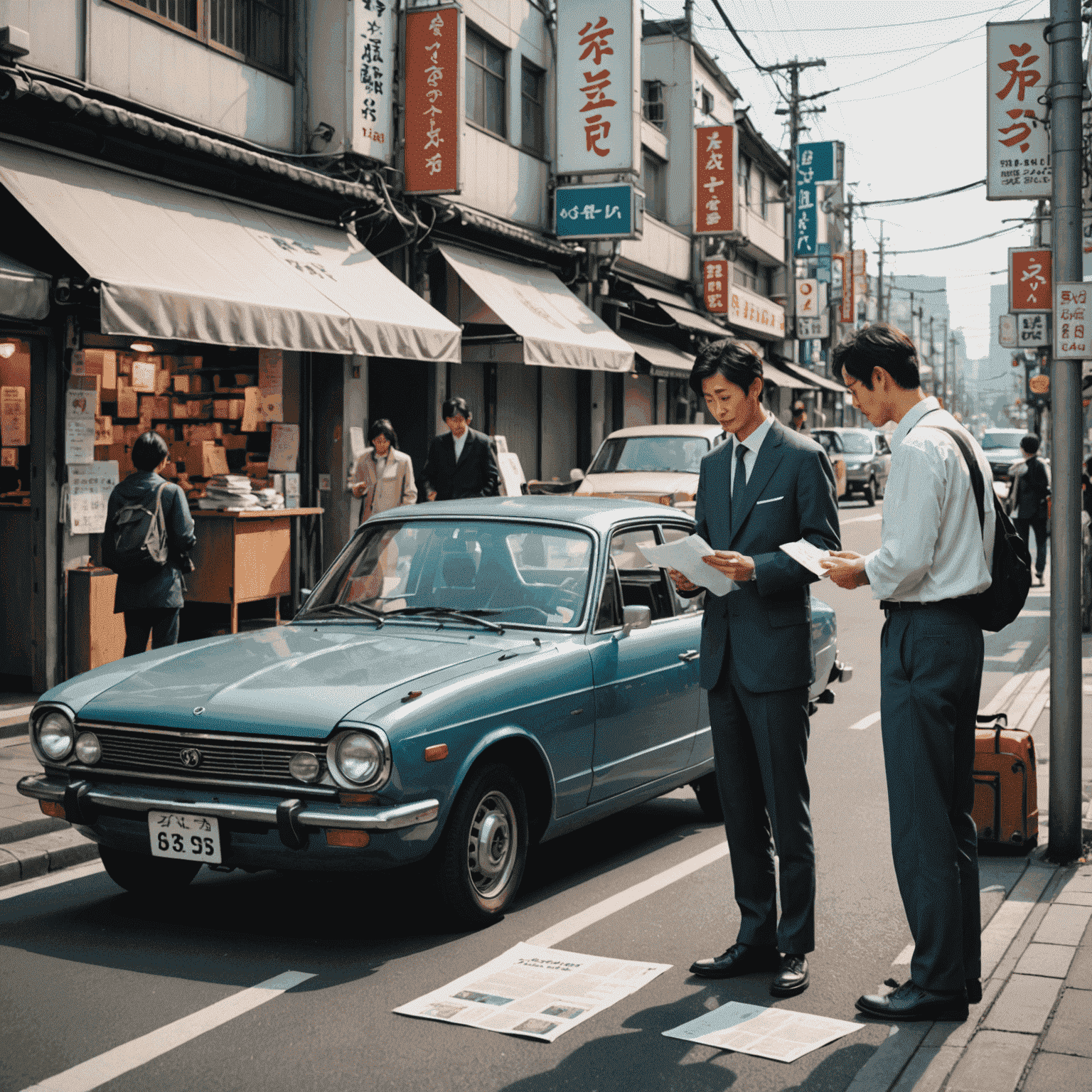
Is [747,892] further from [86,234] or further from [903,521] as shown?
[86,234]

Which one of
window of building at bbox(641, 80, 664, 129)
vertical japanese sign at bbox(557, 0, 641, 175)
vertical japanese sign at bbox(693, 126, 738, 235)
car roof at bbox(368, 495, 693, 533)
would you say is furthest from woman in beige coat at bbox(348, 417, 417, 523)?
window of building at bbox(641, 80, 664, 129)

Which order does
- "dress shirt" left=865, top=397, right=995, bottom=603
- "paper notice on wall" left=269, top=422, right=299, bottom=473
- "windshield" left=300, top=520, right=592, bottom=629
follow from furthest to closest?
"paper notice on wall" left=269, top=422, right=299, bottom=473
"windshield" left=300, top=520, right=592, bottom=629
"dress shirt" left=865, top=397, right=995, bottom=603

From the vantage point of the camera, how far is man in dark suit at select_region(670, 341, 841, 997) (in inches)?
175

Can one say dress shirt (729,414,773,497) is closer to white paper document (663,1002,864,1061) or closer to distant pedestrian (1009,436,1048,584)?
white paper document (663,1002,864,1061)

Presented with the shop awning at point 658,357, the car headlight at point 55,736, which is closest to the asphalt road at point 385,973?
the car headlight at point 55,736

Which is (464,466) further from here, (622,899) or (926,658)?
(926,658)

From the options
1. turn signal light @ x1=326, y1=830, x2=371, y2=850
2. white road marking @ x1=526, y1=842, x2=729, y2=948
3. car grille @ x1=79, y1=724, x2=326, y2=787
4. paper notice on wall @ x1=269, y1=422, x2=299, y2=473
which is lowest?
white road marking @ x1=526, y1=842, x2=729, y2=948

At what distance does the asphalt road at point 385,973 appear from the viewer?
150 inches

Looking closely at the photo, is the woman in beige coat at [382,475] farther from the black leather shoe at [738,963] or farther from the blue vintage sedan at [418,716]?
the black leather shoe at [738,963]

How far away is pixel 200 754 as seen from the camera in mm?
4754

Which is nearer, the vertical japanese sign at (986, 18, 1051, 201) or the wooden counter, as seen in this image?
the vertical japanese sign at (986, 18, 1051, 201)

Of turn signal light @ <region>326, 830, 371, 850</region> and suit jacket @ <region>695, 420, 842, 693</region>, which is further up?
suit jacket @ <region>695, 420, 842, 693</region>

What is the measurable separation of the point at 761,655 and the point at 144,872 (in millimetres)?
2679

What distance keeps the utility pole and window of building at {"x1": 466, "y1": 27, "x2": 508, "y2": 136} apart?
1296 centimetres
